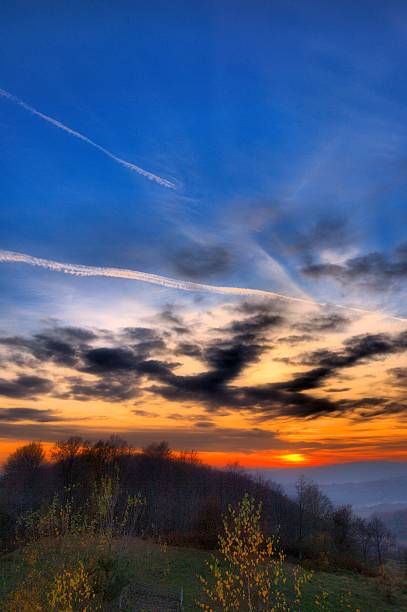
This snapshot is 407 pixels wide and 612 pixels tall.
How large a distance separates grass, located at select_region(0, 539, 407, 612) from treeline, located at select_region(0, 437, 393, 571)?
22298mm

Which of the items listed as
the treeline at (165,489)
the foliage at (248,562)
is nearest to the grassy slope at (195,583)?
the foliage at (248,562)

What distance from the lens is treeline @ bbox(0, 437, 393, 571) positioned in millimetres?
68562

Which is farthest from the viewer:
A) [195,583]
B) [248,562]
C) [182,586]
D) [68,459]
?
[68,459]

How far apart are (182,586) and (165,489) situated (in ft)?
224

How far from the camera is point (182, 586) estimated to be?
2680 cm

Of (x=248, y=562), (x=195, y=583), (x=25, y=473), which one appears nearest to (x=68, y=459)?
(x=25, y=473)

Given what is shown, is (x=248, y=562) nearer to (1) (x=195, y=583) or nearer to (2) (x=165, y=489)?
(1) (x=195, y=583)

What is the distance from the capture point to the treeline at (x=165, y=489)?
6856 centimetres

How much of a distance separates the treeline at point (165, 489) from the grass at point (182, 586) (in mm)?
22298

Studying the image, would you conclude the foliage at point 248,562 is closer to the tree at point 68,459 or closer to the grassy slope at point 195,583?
the grassy slope at point 195,583

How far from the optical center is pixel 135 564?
31594 millimetres

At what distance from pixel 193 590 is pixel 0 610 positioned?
43.5ft

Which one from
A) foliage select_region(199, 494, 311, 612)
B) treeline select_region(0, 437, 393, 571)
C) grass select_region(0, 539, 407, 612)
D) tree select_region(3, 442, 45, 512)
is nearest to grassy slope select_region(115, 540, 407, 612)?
grass select_region(0, 539, 407, 612)

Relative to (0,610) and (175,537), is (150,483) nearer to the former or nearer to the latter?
(175,537)
